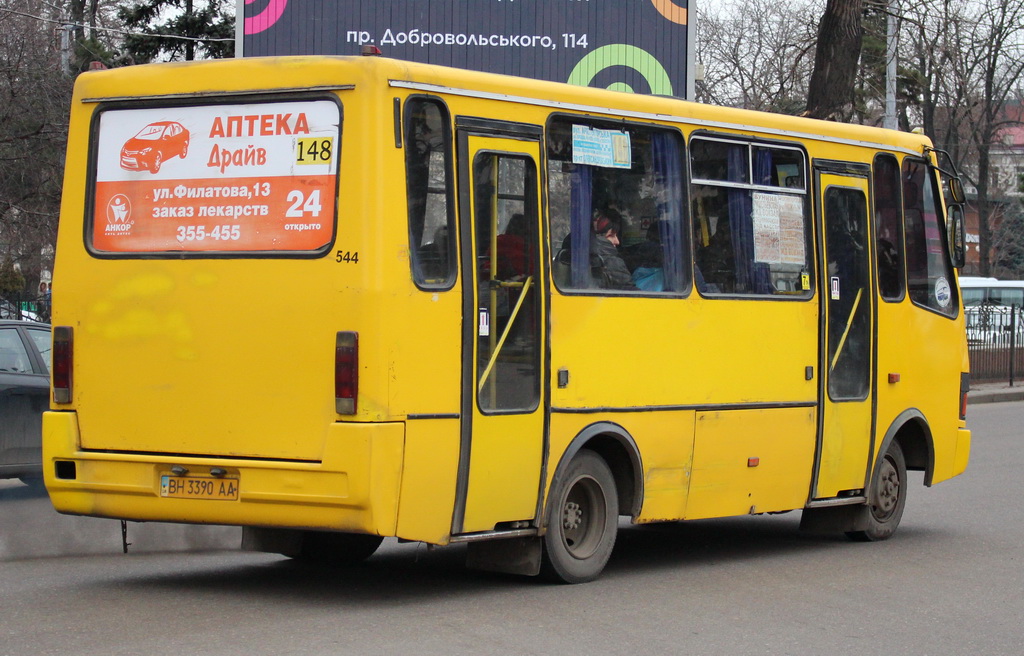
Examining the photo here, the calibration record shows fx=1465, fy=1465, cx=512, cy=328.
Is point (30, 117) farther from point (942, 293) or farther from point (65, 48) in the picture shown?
point (942, 293)

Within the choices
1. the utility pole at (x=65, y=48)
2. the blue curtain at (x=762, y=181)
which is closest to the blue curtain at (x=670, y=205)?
the blue curtain at (x=762, y=181)

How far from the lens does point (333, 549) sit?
9281 mm

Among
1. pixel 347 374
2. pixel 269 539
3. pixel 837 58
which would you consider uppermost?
pixel 837 58

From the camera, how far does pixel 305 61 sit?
7.72 metres

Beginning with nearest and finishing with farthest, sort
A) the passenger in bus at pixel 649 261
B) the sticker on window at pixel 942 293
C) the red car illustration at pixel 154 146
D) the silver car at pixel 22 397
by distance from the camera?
the red car illustration at pixel 154 146 → the passenger in bus at pixel 649 261 → the sticker on window at pixel 942 293 → the silver car at pixel 22 397

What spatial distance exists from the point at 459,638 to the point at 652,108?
378 cm

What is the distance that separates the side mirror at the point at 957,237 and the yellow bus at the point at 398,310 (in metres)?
2.75

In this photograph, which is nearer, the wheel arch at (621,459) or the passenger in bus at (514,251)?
the passenger in bus at (514,251)

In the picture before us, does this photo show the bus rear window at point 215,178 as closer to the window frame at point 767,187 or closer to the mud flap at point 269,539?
the mud flap at point 269,539

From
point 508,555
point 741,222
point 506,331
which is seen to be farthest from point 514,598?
point 741,222

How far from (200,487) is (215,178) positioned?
1.64 m

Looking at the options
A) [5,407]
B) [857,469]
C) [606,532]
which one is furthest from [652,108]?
[5,407]

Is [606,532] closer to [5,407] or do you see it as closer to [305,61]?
[305,61]

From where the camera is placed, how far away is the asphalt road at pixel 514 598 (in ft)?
22.7
